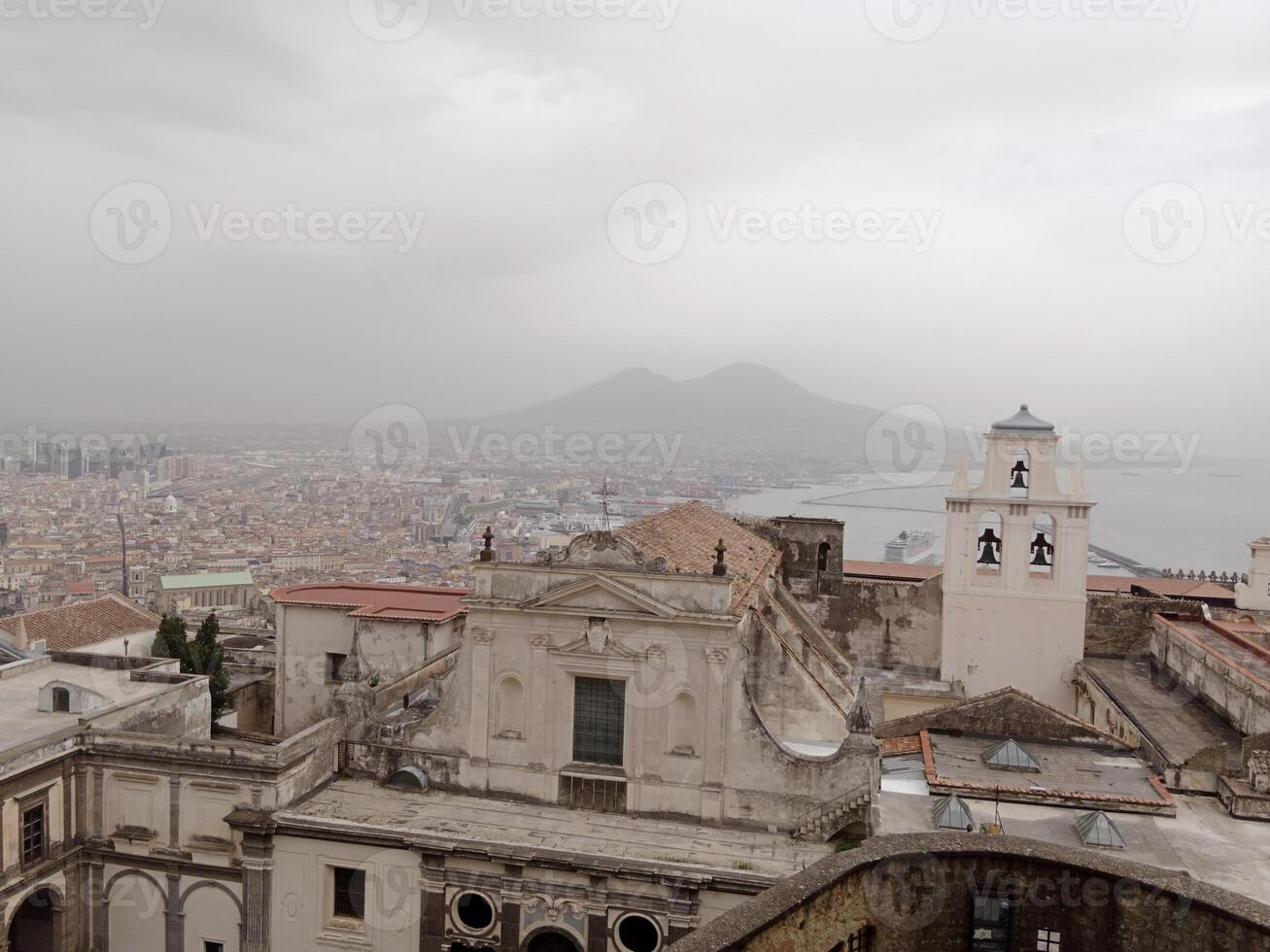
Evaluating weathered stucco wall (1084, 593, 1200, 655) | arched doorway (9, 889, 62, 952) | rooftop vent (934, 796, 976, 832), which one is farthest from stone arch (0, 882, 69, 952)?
weathered stucco wall (1084, 593, 1200, 655)

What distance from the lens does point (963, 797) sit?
15.9m

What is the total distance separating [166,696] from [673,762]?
431 inches

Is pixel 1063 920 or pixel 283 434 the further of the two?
pixel 283 434

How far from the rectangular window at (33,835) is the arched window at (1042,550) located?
75.3 feet

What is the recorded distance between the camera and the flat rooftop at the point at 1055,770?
16.4 meters

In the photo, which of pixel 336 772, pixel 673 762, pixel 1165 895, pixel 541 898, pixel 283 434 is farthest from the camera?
pixel 283 434

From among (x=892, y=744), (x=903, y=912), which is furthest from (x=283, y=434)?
(x=903, y=912)

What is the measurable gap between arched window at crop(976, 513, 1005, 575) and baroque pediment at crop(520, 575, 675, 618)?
41.7ft

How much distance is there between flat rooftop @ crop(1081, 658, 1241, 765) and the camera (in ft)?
63.5

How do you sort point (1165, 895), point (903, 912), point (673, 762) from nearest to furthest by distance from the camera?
point (1165, 895), point (903, 912), point (673, 762)

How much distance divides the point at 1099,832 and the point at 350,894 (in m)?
12.3

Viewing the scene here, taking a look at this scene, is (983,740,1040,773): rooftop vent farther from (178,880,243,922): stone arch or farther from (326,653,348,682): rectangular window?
(326,653,348,682): rectangular window

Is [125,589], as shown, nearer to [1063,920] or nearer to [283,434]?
[283,434]

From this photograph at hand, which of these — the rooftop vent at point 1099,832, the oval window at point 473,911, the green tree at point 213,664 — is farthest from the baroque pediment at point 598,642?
the green tree at point 213,664
